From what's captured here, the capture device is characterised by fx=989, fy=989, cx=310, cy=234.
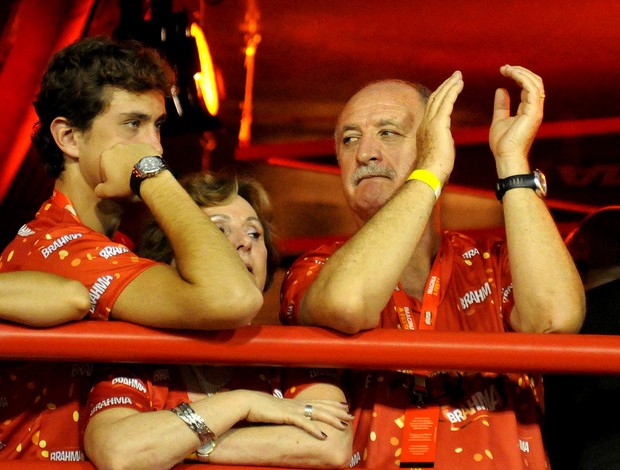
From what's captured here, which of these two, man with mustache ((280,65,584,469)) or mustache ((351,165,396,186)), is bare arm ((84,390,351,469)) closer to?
man with mustache ((280,65,584,469))

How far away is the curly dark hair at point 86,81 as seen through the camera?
1.88 m

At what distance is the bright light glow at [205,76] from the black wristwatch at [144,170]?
1.88 metres

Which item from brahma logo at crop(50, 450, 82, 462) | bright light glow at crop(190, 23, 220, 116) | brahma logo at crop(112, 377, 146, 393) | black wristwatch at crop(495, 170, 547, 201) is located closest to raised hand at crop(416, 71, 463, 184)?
black wristwatch at crop(495, 170, 547, 201)

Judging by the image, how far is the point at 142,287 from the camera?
5.24 feet

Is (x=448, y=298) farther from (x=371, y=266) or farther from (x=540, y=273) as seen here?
(x=371, y=266)

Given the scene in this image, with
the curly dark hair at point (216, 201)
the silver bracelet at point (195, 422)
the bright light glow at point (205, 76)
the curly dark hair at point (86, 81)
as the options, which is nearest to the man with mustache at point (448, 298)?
the curly dark hair at point (216, 201)

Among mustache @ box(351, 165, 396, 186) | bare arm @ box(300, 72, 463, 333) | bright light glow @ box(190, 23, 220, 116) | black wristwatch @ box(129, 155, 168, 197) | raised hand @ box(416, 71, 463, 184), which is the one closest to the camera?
bare arm @ box(300, 72, 463, 333)

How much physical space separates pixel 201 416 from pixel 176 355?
0.33 feet

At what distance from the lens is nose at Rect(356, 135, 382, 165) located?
7.11ft

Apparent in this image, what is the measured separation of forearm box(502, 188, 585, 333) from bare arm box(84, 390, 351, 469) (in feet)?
1.32

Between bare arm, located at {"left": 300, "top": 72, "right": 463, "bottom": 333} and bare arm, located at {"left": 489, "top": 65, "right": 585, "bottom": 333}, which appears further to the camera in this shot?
→ bare arm, located at {"left": 489, "top": 65, "right": 585, "bottom": 333}

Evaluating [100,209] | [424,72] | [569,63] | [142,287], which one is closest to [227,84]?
[424,72]

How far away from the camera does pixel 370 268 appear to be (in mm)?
1659

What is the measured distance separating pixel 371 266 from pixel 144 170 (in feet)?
1.39
